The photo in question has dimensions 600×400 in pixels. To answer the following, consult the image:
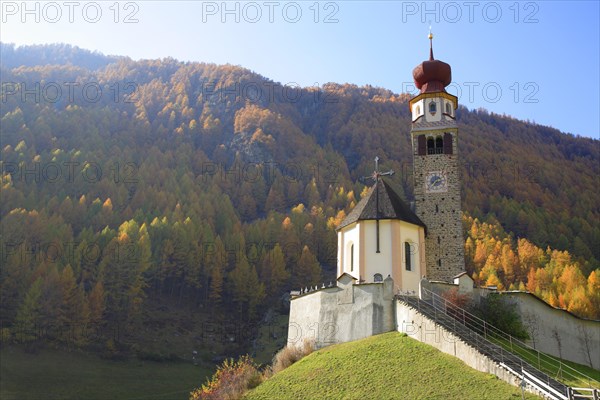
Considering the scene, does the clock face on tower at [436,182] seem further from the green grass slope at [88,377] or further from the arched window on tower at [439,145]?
the green grass slope at [88,377]

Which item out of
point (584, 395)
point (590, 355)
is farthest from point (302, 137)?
point (584, 395)

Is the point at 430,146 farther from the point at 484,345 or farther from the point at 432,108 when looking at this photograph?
the point at 484,345

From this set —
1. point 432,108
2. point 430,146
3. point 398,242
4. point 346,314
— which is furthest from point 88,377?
point 432,108

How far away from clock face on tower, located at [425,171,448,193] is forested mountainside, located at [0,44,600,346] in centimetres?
2338

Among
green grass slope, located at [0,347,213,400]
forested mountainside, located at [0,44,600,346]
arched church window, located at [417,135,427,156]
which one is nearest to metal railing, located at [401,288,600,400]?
arched church window, located at [417,135,427,156]

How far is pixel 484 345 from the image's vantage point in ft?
91.9

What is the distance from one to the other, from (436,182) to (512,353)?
62.9 feet

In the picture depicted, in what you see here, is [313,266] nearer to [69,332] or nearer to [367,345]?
[69,332]

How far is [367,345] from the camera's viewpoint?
32031mm

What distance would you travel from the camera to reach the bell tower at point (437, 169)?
4316cm

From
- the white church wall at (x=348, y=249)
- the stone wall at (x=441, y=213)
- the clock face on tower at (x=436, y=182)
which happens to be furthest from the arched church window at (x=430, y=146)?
the white church wall at (x=348, y=249)

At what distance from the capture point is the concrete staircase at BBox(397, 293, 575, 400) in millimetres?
23156

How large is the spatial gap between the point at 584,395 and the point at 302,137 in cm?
13350

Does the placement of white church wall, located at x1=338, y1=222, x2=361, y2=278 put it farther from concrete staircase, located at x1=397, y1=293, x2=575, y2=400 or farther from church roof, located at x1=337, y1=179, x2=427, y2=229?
concrete staircase, located at x1=397, y1=293, x2=575, y2=400
